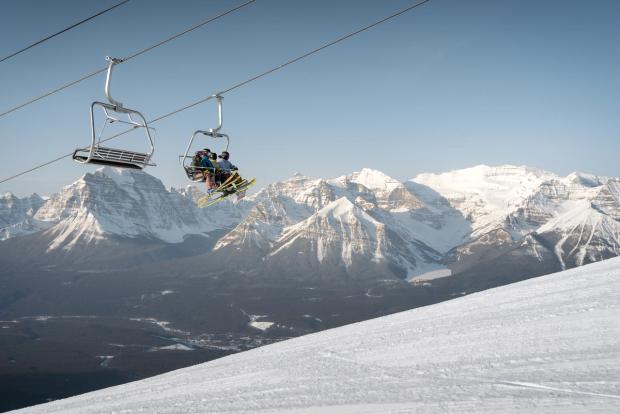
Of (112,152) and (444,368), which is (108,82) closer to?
(112,152)

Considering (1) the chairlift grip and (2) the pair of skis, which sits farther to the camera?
(2) the pair of skis

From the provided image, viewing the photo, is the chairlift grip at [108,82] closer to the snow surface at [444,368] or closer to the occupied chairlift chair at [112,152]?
the occupied chairlift chair at [112,152]

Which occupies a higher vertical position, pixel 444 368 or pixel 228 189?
pixel 228 189

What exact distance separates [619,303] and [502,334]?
11.6 feet

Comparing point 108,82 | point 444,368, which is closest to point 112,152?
point 108,82

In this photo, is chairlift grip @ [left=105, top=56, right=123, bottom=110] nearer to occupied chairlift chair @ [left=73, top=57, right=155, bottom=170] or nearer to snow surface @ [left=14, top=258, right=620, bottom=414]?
occupied chairlift chair @ [left=73, top=57, right=155, bottom=170]

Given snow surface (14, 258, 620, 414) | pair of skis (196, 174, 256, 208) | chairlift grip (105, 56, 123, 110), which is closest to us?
snow surface (14, 258, 620, 414)

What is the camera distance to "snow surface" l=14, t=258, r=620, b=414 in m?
10.0

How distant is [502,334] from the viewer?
13922mm

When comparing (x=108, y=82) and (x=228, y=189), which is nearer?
(x=108, y=82)

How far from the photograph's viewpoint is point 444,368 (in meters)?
12.1

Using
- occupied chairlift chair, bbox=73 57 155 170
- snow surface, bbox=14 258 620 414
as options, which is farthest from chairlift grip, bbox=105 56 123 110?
snow surface, bbox=14 258 620 414

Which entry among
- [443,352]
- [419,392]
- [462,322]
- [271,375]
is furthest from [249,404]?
[462,322]

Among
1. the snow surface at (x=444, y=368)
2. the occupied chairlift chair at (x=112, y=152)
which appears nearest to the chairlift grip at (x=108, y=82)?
the occupied chairlift chair at (x=112, y=152)
